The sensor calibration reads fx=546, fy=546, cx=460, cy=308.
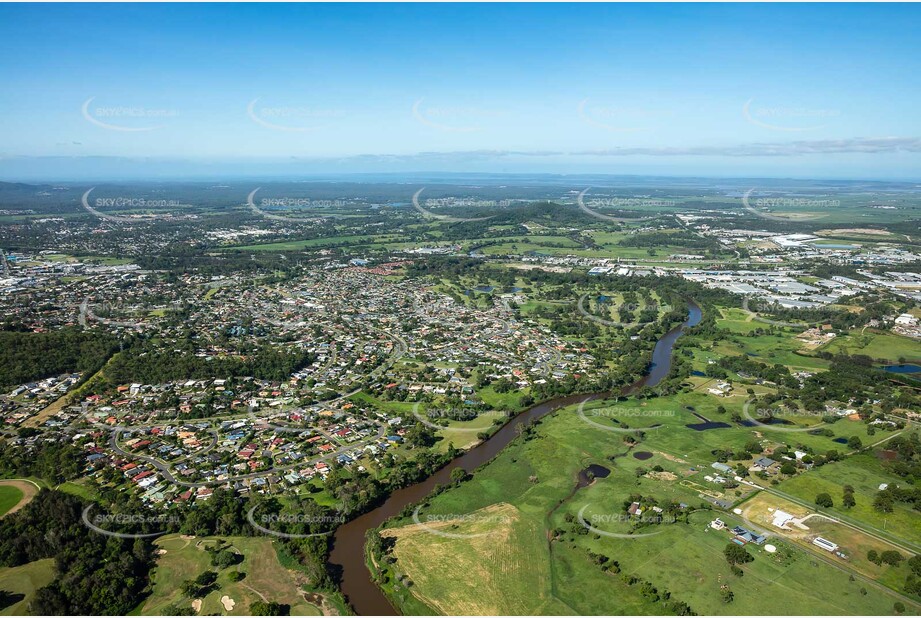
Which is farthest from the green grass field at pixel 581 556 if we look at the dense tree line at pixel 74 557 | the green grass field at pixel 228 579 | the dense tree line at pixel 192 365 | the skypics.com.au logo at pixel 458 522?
the dense tree line at pixel 192 365

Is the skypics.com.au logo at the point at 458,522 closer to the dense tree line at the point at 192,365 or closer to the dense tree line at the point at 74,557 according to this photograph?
the dense tree line at the point at 74,557

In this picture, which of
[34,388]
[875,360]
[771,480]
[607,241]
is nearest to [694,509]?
[771,480]

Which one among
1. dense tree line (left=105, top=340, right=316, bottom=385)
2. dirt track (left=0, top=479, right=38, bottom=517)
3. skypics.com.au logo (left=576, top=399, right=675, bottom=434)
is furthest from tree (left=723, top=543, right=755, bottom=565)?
dirt track (left=0, top=479, right=38, bottom=517)

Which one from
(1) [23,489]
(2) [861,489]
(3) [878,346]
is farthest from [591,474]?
(3) [878,346]

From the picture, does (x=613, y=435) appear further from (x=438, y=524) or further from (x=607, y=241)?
(x=607, y=241)

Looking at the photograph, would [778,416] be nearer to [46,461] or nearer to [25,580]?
[25,580]

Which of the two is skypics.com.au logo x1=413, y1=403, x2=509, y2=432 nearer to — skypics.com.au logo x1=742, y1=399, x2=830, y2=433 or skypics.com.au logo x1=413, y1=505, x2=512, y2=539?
skypics.com.au logo x1=413, y1=505, x2=512, y2=539
